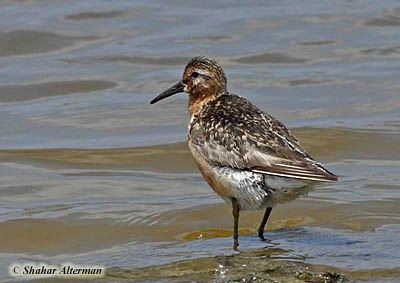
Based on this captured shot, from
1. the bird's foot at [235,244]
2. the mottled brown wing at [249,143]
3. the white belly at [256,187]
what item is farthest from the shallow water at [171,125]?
the mottled brown wing at [249,143]

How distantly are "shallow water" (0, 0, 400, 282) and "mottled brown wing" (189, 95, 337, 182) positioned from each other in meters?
0.68

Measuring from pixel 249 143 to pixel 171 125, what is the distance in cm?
439

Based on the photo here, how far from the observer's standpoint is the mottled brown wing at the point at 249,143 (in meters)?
7.32

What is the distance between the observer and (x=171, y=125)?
1202 cm

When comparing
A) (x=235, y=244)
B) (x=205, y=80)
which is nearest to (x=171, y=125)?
(x=205, y=80)

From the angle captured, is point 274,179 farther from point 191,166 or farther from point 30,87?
point 30,87

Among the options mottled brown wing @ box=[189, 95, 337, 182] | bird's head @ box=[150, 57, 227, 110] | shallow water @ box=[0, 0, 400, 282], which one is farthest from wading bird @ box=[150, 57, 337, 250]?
shallow water @ box=[0, 0, 400, 282]

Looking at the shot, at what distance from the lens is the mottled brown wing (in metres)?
7.32

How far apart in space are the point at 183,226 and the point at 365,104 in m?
4.38

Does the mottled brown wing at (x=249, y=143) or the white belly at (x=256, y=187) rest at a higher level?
the mottled brown wing at (x=249, y=143)

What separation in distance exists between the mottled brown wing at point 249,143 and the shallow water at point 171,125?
0.68 metres

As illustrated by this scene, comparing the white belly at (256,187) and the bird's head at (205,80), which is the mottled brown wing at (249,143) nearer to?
the white belly at (256,187)

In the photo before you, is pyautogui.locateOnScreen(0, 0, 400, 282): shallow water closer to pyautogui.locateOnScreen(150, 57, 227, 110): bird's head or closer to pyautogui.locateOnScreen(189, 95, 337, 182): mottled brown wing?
pyautogui.locateOnScreen(189, 95, 337, 182): mottled brown wing

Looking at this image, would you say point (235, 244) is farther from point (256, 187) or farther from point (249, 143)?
point (249, 143)
